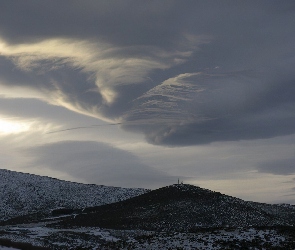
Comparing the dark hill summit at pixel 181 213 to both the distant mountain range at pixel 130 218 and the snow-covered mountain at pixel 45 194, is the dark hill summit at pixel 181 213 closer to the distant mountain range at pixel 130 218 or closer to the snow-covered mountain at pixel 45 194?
the distant mountain range at pixel 130 218

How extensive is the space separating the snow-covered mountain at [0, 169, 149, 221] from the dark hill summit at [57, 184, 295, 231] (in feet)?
34.8

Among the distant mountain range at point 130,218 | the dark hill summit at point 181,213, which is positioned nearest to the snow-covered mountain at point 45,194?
the distant mountain range at point 130,218

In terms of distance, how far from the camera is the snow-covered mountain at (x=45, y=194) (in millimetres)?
88625

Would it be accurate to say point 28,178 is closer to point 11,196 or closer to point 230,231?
point 11,196

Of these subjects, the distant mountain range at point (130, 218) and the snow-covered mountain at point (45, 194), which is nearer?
the distant mountain range at point (130, 218)

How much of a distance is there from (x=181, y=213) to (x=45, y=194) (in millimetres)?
40769

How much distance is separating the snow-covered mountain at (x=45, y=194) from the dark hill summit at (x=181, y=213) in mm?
10614

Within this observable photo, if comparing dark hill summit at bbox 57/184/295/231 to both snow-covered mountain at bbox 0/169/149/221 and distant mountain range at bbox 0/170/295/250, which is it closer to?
distant mountain range at bbox 0/170/295/250

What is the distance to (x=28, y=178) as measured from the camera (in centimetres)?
10656

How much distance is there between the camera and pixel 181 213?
67.2m

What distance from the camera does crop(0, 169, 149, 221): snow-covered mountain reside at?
88.6 metres

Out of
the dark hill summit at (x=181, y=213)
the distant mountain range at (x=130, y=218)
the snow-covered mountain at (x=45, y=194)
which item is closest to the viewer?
the distant mountain range at (x=130, y=218)

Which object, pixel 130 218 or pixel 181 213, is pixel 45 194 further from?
pixel 181 213

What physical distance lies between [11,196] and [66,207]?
1577 cm
